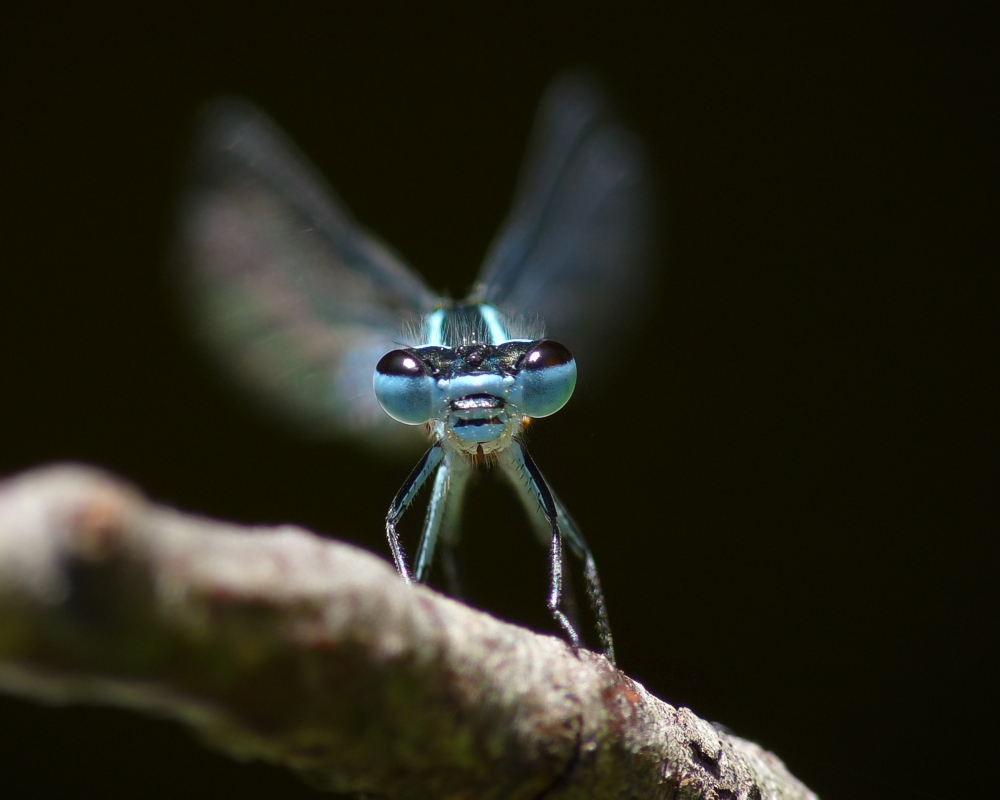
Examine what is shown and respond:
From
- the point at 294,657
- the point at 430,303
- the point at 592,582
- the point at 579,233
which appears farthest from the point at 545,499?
the point at 579,233

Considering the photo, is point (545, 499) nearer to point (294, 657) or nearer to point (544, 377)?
point (544, 377)

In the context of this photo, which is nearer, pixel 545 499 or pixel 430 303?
pixel 545 499

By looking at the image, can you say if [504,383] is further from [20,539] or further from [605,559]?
[605,559]

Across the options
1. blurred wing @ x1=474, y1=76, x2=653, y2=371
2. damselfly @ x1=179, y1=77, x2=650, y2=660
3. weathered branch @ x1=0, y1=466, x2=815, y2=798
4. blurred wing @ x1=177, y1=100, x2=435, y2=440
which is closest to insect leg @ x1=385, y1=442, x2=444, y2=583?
damselfly @ x1=179, y1=77, x2=650, y2=660

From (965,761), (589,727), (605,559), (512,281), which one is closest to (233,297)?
(512,281)

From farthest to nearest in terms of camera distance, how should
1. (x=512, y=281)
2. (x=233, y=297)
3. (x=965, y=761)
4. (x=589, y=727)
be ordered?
1. (x=965, y=761)
2. (x=233, y=297)
3. (x=512, y=281)
4. (x=589, y=727)

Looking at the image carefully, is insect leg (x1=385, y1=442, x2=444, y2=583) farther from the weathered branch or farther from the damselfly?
the weathered branch

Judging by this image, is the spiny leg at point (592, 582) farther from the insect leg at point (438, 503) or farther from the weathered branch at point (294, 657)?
the weathered branch at point (294, 657)

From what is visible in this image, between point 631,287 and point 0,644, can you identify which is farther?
point 631,287
